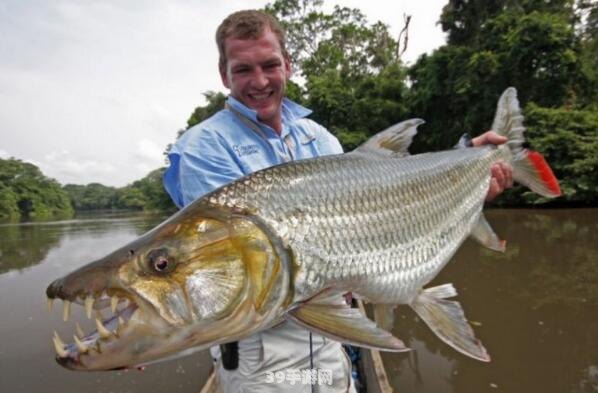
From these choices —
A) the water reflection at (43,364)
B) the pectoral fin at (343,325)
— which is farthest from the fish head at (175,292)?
the water reflection at (43,364)

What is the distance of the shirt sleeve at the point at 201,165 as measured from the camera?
7.03 feet

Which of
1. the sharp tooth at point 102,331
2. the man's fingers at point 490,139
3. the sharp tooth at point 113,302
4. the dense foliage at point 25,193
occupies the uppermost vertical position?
the dense foliage at point 25,193

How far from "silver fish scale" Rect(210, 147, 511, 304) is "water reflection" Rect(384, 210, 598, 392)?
11.7 ft

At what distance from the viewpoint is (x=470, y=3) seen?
26500mm

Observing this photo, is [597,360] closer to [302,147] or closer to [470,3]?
[302,147]

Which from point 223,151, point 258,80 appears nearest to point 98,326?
point 223,151

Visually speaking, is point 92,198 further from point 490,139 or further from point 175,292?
point 175,292

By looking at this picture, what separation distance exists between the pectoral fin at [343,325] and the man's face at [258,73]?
4.15 feet

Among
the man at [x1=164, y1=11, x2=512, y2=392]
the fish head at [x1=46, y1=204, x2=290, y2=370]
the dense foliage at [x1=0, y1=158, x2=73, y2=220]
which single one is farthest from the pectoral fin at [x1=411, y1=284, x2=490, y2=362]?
the dense foliage at [x1=0, y1=158, x2=73, y2=220]

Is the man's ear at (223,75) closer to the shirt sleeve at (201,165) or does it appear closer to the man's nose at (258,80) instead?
the man's nose at (258,80)

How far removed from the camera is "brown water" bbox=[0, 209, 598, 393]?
203 inches

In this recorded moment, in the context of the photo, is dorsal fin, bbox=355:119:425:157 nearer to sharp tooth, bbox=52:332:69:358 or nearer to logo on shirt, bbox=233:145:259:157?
logo on shirt, bbox=233:145:259:157

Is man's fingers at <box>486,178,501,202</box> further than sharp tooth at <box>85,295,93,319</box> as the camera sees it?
Yes

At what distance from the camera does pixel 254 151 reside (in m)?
2.33
